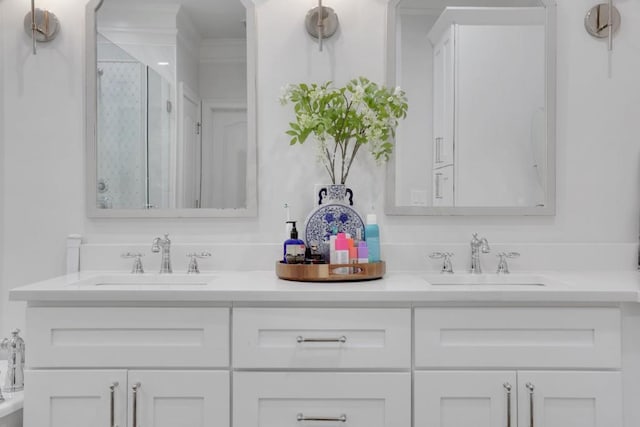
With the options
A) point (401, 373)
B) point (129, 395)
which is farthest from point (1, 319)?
point (401, 373)

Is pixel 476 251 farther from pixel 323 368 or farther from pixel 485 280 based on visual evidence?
pixel 323 368

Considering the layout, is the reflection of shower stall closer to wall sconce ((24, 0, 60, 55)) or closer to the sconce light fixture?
wall sconce ((24, 0, 60, 55))

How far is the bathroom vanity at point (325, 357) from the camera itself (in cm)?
143

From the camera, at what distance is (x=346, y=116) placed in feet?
5.92

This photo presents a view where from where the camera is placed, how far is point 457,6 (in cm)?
192

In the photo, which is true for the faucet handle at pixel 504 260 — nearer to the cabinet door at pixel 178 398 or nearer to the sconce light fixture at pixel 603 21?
the sconce light fixture at pixel 603 21

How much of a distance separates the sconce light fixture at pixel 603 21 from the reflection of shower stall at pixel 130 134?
1680mm

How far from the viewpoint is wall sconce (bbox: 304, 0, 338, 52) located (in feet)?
6.29

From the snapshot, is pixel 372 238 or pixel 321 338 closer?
pixel 321 338

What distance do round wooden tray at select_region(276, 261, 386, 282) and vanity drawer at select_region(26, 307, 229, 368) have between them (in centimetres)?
27

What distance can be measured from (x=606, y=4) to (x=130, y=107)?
190 cm

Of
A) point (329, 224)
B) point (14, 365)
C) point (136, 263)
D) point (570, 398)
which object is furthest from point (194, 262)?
point (570, 398)

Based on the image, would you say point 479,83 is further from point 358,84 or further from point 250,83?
point 250,83

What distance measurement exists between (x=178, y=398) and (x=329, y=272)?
0.59 m
